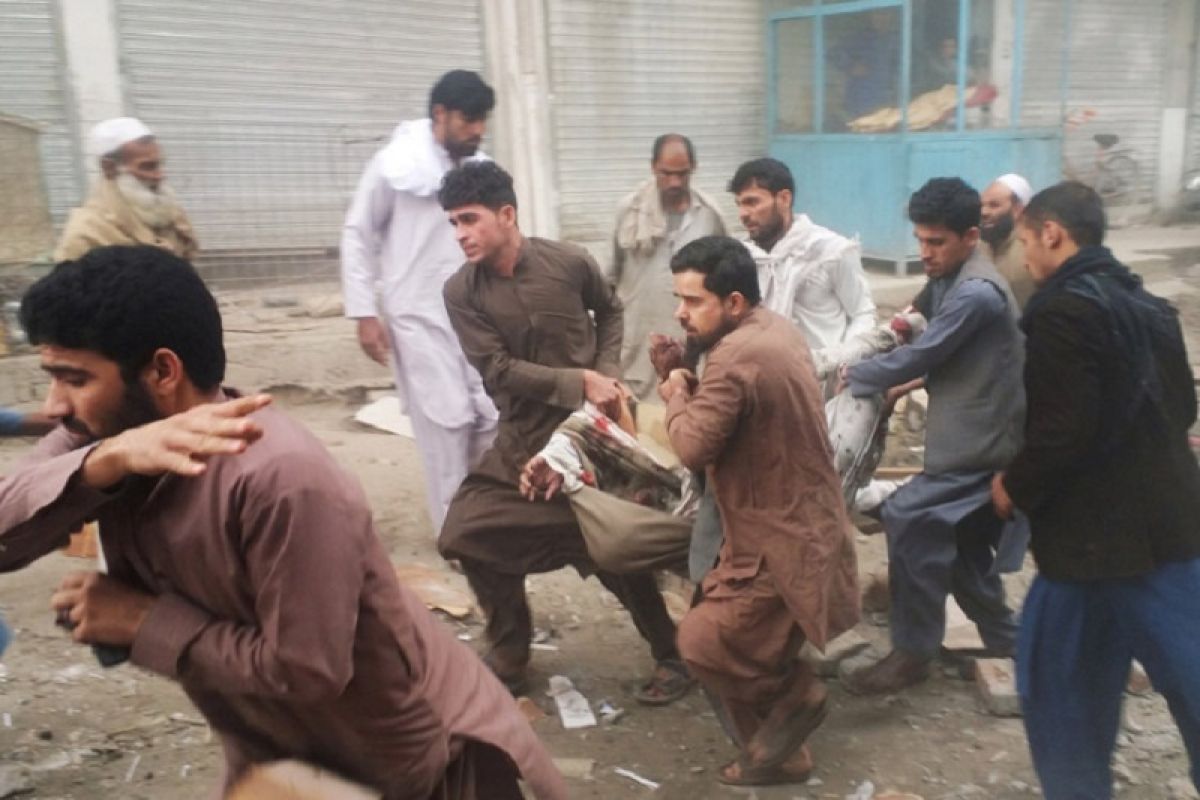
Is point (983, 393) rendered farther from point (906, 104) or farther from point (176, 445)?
point (906, 104)

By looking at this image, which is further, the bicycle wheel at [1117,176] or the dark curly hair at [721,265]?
the bicycle wheel at [1117,176]

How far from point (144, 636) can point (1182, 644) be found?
2.28 m

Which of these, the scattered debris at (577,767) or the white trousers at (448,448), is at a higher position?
the white trousers at (448,448)

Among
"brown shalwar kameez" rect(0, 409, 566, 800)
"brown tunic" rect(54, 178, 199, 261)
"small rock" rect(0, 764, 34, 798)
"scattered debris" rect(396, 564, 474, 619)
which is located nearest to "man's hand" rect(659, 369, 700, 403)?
"brown shalwar kameez" rect(0, 409, 566, 800)

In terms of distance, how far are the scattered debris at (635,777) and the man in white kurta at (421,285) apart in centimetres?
168

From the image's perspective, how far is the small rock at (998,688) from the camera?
12.5 ft

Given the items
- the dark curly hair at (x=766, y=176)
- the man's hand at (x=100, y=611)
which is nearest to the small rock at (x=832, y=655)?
the dark curly hair at (x=766, y=176)

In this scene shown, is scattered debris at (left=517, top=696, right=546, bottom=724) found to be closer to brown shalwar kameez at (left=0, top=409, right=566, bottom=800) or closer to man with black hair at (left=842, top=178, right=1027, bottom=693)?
man with black hair at (left=842, top=178, right=1027, bottom=693)

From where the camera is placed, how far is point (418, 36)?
9.88 meters

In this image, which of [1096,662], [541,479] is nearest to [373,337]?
[541,479]

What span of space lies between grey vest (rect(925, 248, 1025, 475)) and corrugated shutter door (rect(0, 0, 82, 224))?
6.73m

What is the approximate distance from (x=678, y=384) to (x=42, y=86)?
6810 millimetres

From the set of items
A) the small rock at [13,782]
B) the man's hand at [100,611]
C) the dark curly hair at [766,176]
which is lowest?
the small rock at [13,782]

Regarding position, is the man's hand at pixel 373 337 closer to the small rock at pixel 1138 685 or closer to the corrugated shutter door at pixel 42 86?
the small rock at pixel 1138 685
